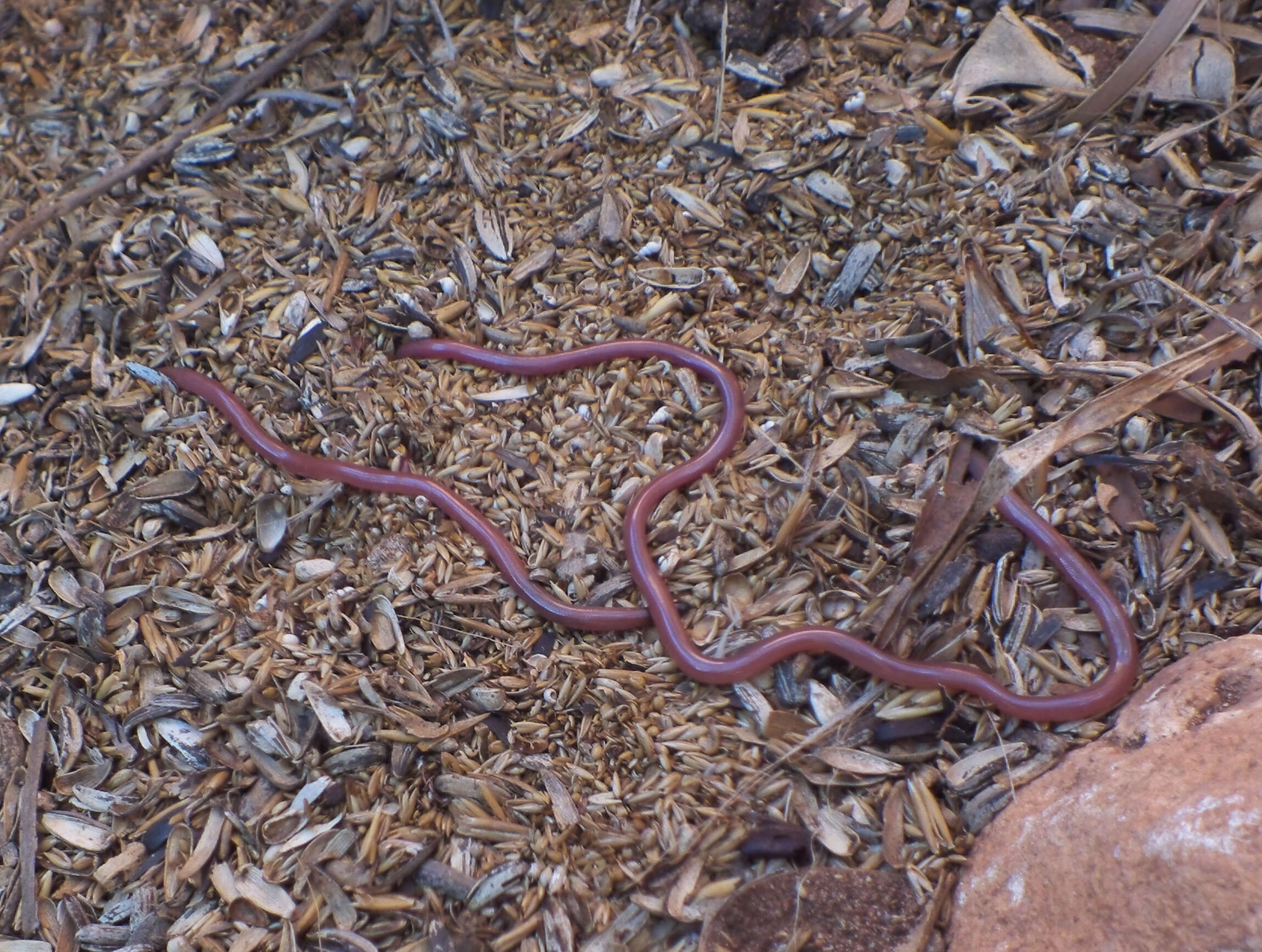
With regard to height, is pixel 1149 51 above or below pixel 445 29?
below

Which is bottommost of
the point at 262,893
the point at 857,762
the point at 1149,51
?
the point at 262,893

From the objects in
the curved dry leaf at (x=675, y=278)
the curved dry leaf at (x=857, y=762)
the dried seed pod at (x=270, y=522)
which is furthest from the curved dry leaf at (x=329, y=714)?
the curved dry leaf at (x=675, y=278)

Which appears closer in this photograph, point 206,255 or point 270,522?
point 270,522

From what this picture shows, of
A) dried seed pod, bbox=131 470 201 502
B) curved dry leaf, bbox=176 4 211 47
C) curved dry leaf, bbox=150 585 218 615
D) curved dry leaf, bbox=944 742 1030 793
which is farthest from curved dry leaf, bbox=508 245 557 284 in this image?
curved dry leaf, bbox=944 742 1030 793

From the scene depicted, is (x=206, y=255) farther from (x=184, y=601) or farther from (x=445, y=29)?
(x=184, y=601)

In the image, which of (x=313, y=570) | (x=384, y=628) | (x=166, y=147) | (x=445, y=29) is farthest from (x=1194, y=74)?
(x=166, y=147)

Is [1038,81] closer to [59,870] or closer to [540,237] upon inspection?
[540,237]
